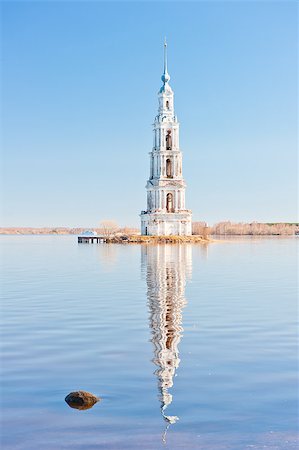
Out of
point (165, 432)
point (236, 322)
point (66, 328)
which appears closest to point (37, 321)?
point (66, 328)

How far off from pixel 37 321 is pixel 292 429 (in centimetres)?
1174

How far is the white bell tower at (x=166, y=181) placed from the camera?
104562 millimetres

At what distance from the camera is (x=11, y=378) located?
13180 mm

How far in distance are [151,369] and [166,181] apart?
94250mm

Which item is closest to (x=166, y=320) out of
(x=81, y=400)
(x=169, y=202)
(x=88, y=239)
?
(x=81, y=400)

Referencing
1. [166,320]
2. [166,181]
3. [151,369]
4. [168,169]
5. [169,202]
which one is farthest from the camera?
[168,169]

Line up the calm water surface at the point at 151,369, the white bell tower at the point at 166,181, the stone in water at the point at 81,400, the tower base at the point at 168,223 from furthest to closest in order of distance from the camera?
1. the white bell tower at the point at 166,181
2. the tower base at the point at 168,223
3. the stone in water at the point at 81,400
4. the calm water surface at the point at 151,369

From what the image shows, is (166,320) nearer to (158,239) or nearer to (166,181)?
(158,239)

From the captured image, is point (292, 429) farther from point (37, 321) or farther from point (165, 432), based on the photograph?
point (37, 321)

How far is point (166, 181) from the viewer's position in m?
107

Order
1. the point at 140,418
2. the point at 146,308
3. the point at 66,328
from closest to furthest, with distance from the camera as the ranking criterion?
the point at 140,418 < the point at 66,328 < the point at 146,308

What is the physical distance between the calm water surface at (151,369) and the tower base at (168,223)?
75619mm

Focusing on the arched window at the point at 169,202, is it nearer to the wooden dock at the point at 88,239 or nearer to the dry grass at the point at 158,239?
the dry grass at the point at 158,239

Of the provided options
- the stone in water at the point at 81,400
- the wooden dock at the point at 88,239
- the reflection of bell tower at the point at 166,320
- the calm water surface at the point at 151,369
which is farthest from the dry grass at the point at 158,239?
the stone in water at the point at 81,400
